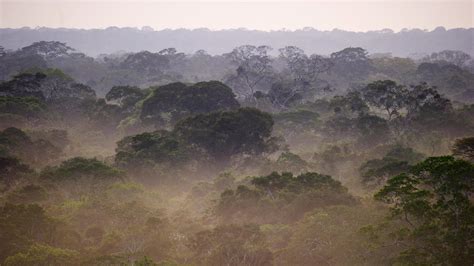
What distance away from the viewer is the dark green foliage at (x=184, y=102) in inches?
Answer: 1367

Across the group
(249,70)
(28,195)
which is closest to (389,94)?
(28,195)

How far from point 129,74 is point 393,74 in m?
41.8

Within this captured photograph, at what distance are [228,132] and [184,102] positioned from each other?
903cm

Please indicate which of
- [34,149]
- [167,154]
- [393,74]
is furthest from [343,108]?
[393,74]

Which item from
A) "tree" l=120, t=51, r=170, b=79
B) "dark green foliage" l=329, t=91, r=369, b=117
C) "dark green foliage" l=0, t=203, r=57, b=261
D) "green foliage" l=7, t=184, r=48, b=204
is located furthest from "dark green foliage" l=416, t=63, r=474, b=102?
"dark green foliage" l=0, t=203, r=57, b=261

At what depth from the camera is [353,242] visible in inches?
498

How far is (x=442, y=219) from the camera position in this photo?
1138 centimetres

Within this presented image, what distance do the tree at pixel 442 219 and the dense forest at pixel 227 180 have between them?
0.04m

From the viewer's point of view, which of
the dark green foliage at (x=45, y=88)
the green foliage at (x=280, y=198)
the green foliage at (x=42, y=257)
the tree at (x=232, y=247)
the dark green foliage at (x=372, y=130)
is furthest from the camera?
the dark green foliage at (x=45, y=88)

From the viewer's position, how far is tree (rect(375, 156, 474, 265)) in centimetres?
1069

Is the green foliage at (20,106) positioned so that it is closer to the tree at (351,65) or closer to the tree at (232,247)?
the tree at (232,247)

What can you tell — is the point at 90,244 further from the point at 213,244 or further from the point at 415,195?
the point at 415,195

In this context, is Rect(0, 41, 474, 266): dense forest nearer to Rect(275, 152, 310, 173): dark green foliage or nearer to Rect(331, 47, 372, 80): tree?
Rect(275, 152, 310, 173): dark green foliage

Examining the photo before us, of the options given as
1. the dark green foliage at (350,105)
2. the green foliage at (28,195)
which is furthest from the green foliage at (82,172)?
the dark green foliage at (350,105)
